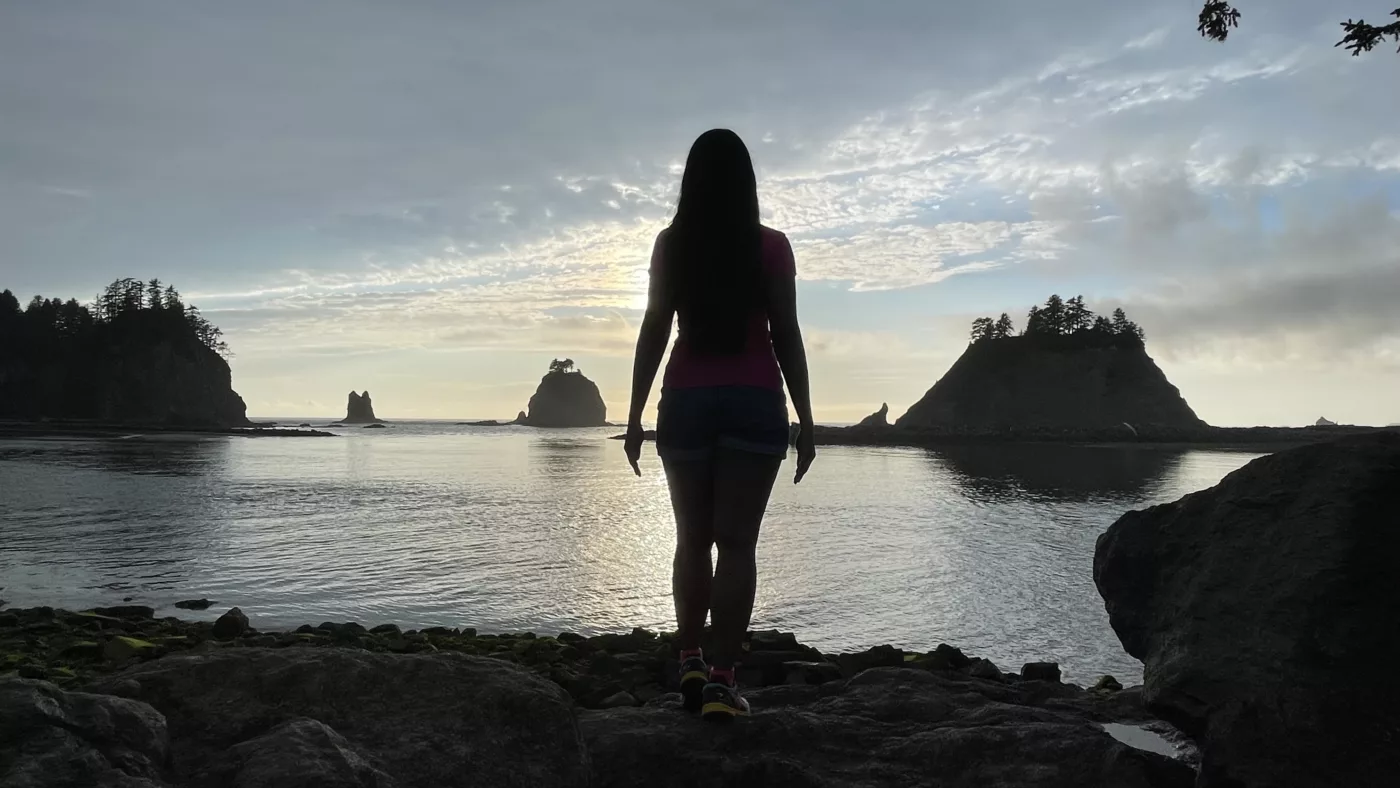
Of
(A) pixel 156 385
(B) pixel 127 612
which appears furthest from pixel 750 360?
(A) pixel 156 385

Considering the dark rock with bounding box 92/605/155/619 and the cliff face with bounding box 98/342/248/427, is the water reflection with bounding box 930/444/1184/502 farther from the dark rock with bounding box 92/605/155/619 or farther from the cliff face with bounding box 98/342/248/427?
the cliff face with bounding box 98/342/248/427

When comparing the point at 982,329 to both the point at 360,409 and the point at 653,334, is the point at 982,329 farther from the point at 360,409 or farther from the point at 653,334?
the point at 360,409

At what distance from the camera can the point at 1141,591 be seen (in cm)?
459

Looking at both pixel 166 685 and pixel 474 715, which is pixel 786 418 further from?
pixel 166 685

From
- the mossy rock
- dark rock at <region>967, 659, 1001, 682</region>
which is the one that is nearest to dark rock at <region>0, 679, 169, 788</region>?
the mossy rock

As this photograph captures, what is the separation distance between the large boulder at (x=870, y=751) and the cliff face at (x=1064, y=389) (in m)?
99.1

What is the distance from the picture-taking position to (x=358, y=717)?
3154 millimetres

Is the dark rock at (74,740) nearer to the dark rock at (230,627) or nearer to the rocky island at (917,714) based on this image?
the rocky island at (917,714)

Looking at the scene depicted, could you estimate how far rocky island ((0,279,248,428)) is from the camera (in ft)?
340

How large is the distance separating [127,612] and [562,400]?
6493 inches

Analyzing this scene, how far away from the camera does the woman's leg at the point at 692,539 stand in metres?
3.53

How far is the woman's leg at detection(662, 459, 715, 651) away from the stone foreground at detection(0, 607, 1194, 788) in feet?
1.52

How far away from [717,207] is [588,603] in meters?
8.01

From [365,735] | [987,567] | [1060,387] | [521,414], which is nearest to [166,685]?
[365,735]
